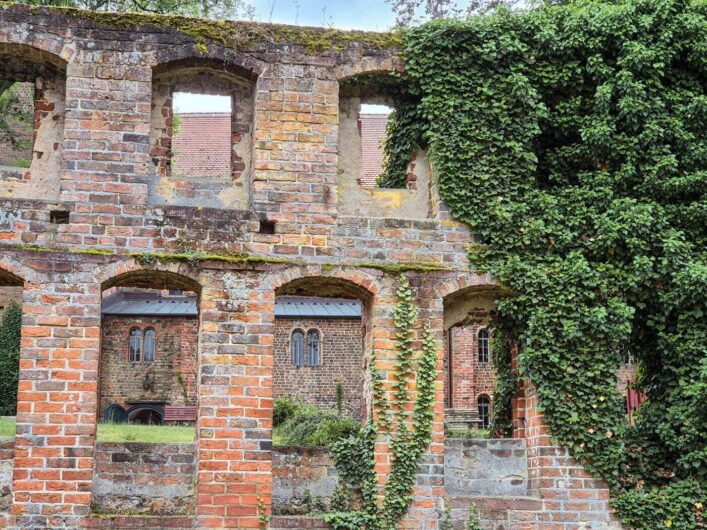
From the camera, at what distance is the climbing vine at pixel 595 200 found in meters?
11.7

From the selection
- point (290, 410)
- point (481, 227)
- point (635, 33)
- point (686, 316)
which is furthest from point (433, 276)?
point (290, 410)

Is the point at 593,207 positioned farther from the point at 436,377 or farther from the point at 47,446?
the point at 47,446

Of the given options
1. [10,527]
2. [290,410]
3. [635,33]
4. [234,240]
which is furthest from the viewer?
[290,410]

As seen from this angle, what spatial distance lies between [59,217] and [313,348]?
23.5 metres

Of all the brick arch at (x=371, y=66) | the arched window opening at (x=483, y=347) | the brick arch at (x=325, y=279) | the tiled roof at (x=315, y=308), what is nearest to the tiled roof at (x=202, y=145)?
the tiled roof at (x=315, y=308)

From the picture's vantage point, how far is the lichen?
11.8m

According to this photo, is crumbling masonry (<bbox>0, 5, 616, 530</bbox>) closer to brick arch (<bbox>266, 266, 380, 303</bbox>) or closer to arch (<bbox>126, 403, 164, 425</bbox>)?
brick arch (<bbox>266, 266, 380, 303</bbox>)

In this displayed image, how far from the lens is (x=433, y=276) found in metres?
12.0

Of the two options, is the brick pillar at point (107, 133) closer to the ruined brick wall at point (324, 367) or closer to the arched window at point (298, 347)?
the ruined brick wall at point (324, 367)

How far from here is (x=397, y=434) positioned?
11508 mm

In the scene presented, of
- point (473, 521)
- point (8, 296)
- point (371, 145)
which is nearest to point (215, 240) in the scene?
point (473, 521)

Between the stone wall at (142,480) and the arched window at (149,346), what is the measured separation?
22.8 metres

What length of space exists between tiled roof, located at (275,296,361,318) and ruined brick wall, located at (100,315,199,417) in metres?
3.29

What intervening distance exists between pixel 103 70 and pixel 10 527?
5266mm
